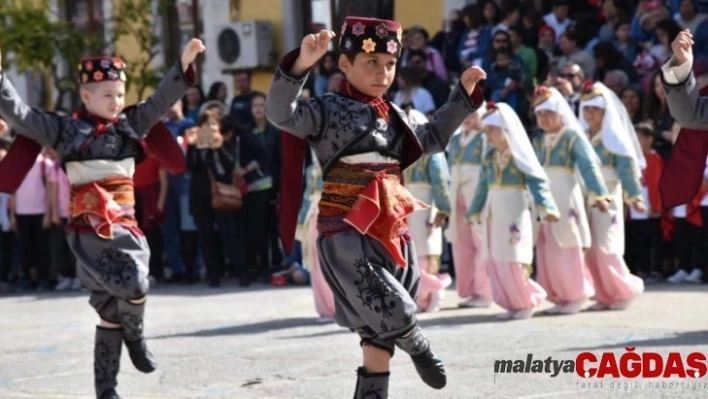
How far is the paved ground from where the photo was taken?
9.43 meters

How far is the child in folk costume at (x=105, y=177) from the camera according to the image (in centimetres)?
918

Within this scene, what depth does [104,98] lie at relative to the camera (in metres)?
9.42

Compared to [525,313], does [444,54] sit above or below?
above

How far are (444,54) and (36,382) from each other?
895 centimetres

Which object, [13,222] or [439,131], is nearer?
[439,131]

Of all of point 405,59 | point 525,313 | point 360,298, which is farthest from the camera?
point 405,59

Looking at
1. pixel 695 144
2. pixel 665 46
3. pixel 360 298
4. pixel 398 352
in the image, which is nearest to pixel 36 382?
pixel 398 352

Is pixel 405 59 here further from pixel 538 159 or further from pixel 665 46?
pixel 538 159

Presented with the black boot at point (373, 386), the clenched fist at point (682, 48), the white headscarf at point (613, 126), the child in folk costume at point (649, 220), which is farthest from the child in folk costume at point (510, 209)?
the black boot at point (373, 386)

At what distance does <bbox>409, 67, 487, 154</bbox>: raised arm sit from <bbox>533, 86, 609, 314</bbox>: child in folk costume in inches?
194

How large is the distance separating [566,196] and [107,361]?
5004mm

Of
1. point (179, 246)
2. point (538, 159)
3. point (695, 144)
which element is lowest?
point (179, 246)

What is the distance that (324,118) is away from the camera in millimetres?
7793

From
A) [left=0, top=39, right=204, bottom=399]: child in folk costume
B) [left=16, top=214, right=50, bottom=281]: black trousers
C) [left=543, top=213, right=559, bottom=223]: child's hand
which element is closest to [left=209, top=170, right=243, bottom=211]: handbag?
[left=16, top=214, right=50, bottom=281]: black trousers
